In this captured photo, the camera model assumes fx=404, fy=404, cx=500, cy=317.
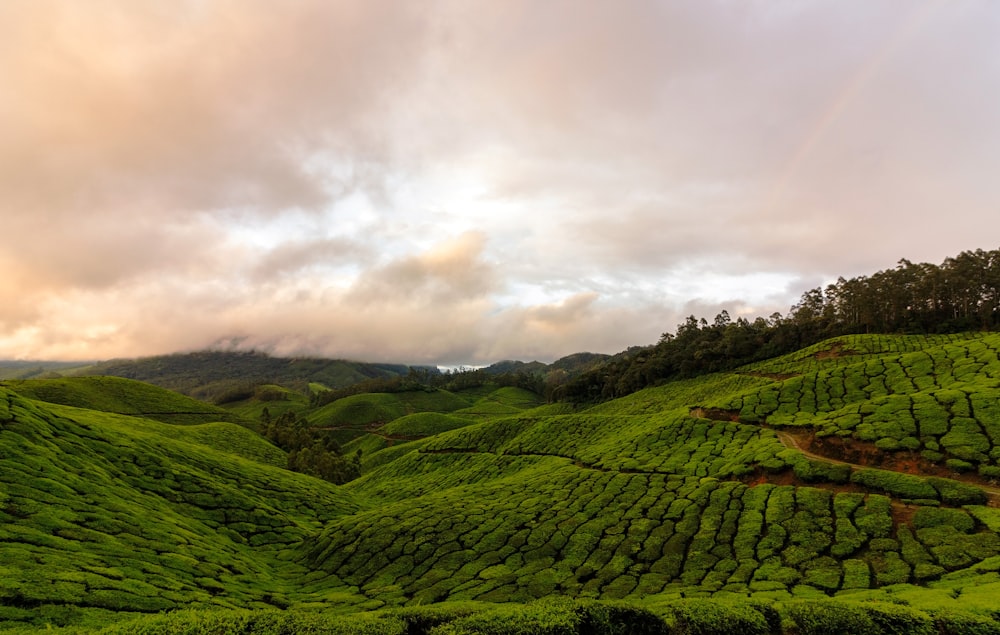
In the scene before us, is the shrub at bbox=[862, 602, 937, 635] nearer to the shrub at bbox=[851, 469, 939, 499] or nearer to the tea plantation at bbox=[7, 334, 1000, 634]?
the tea plantation at bbox=[7, 334, 1000, 634]

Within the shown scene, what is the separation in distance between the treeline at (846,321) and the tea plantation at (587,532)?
69.6 m

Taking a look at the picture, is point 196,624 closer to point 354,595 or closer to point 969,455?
point 354,595

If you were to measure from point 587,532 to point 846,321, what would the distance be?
140833mm

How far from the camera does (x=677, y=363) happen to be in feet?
443

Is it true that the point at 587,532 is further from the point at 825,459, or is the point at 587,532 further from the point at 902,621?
the point at 825,459

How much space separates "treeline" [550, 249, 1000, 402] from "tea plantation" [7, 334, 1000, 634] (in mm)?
69594

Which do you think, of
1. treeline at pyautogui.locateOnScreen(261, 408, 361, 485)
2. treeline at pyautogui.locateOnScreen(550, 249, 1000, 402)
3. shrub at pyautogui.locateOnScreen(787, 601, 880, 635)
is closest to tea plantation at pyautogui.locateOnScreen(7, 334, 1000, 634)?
shrub at pyautogui.locateOnScreen(787, 601, 880, 635)

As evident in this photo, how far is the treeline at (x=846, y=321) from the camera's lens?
332ft

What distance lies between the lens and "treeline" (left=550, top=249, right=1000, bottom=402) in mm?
101325

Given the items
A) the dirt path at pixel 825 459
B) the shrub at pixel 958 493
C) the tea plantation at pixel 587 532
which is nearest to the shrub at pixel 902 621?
the tea plantation at pixel 587 532

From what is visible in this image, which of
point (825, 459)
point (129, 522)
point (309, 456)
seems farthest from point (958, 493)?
point (309, 456)

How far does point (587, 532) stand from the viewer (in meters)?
32.4

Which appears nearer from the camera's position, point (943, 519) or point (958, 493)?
point (943, 519)

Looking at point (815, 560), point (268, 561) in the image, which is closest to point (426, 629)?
point (815, 560)
